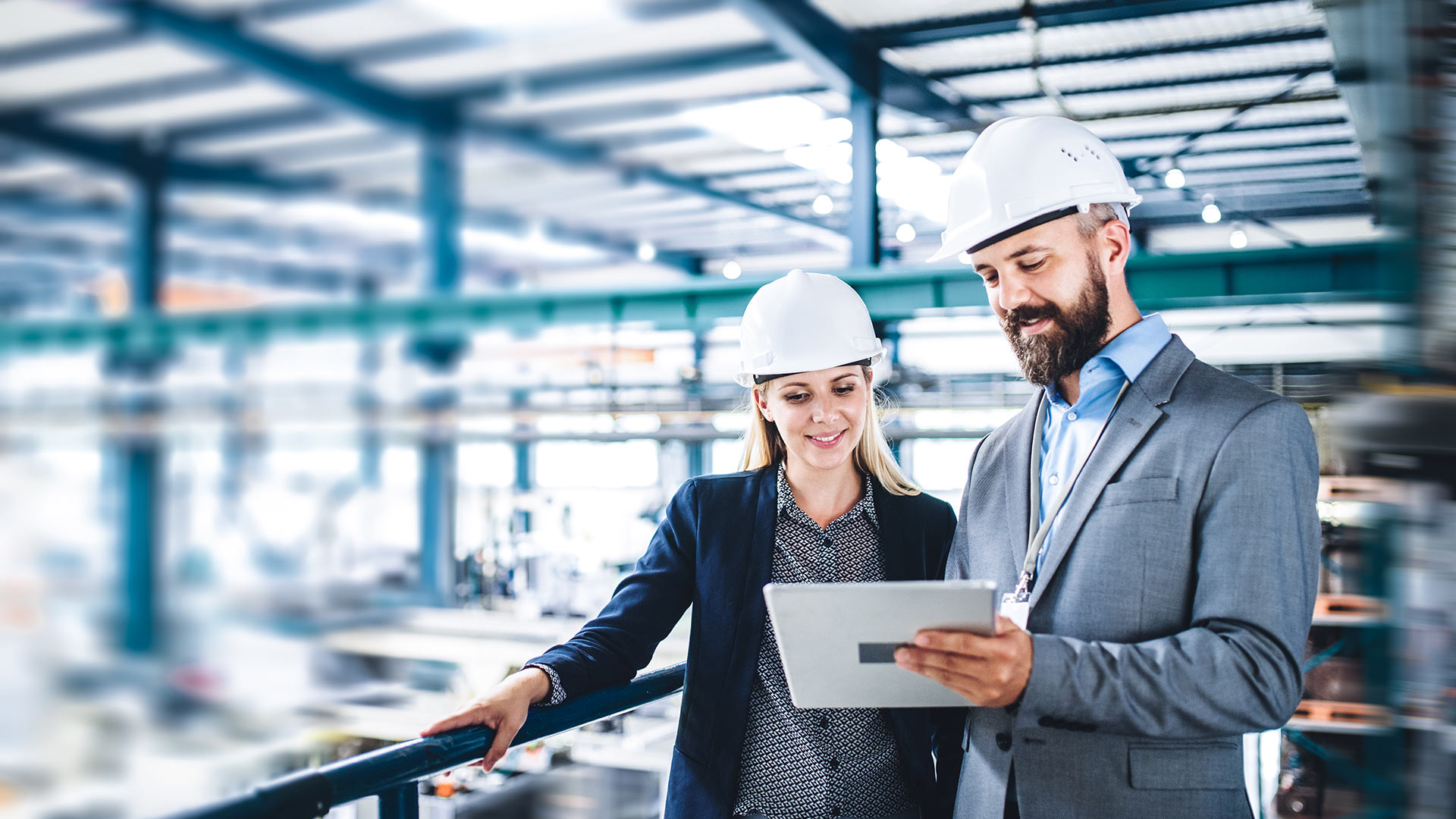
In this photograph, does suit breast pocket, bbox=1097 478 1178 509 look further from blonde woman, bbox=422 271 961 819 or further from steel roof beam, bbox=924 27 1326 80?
steel roof beam, bbox=924 27 1326 80

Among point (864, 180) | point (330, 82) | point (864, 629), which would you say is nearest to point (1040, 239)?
point (864, 629)

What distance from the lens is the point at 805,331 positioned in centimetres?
236

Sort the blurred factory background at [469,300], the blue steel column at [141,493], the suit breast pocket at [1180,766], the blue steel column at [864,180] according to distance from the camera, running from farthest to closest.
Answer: the blue steel column at [141,493] → the blue steel column at [864,180] → the blurred factory background at [469,300] → the suit breast pocket at [1180,766]

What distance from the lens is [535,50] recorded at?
9984 millimetres

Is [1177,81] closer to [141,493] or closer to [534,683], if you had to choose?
[534,683]

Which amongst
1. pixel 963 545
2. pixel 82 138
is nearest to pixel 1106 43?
pixel 963 545

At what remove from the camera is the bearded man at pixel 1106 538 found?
156cm

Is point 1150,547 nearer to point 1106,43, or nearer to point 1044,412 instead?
point 1044,412

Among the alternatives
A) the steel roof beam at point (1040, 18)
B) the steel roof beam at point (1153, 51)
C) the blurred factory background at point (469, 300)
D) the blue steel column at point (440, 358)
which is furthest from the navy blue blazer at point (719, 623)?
the blue steel column at point (440, 358)

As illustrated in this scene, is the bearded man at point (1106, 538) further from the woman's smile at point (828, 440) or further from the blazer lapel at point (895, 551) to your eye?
the woman's smile at point (828, 440)

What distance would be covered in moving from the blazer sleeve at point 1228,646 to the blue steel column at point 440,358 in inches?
359

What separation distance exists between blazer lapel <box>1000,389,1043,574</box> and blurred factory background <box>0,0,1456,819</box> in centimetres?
425

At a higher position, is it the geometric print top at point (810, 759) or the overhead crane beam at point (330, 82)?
the overhead crane beam at point (330, 82)

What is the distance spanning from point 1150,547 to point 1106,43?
7.99 meters
